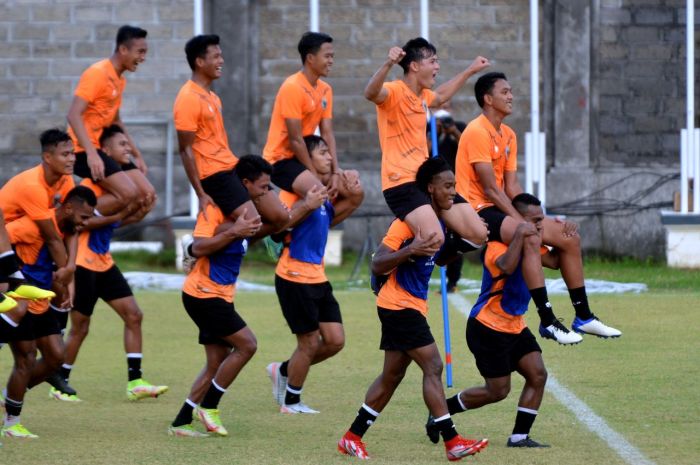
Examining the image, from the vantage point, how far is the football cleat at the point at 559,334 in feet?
31.7

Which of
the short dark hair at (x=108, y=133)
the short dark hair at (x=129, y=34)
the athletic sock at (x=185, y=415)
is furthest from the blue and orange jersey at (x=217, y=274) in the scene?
the short dark hair at (x=129, y=34)

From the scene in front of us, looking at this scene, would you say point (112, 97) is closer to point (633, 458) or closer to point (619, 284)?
point (633, 458)

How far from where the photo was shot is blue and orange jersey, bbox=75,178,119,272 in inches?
466

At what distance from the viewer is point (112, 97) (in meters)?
12.5

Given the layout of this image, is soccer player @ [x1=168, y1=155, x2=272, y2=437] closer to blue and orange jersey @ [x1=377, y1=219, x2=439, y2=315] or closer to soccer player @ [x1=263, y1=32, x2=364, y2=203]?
blue and orange jersey @ [x1=377, y1=219, x2=439, y2=315]

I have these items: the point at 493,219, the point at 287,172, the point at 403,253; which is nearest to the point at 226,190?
the point at 287,172

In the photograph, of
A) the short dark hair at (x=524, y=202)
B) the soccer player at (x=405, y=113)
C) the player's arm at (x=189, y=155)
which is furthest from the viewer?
the player's arm at (x=189, y=155)

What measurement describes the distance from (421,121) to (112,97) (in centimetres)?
319

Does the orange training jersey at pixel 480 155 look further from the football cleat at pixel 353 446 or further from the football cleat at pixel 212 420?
the football cleat at pixel 212 420

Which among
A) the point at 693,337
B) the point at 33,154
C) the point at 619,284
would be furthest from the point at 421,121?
the point at 33,154

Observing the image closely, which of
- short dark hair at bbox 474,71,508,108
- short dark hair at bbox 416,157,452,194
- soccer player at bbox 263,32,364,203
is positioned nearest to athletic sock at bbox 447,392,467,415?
short dark hair at bbox 416,157,452,194

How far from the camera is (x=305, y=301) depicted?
35.7 feet

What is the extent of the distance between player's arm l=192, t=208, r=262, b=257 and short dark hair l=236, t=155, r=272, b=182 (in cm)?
38

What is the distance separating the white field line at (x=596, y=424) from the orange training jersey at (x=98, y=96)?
4629 mm
